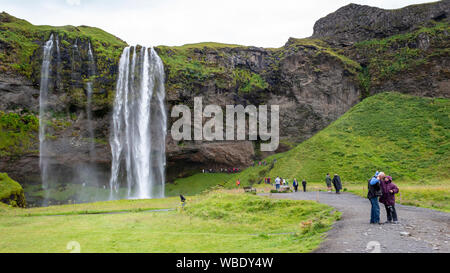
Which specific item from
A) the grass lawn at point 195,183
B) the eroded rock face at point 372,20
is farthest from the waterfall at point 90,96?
the eroded rock face at point 372,20

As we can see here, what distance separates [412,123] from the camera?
149ft

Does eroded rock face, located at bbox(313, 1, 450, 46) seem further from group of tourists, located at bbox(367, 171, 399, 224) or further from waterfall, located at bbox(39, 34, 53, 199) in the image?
group of tourists, located at bbox(367, 171, 399, 224)

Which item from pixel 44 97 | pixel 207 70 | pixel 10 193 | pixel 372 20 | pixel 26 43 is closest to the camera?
pixel 10 193

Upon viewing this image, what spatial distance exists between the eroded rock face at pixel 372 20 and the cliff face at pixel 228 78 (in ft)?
0.85

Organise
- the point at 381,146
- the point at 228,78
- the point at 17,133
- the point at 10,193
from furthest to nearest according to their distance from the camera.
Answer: the point at 228,78 → the point at 17,133 → the point at 381,146 → the point at 10,193

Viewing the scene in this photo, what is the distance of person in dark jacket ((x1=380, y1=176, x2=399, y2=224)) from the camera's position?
11092 mm

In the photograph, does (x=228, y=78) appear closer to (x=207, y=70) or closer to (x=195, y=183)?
(x=207, y=70)

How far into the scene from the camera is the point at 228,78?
200ft

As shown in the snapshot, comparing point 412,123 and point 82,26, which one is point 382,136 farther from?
point 82,26

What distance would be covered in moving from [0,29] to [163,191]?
41.2 meters

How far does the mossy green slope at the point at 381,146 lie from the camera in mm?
36984

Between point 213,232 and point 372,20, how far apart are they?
74403 millimetres

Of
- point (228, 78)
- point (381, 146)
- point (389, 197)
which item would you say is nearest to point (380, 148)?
point (381, 146)
